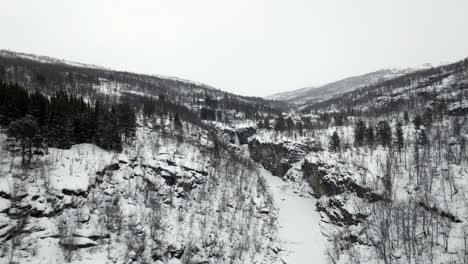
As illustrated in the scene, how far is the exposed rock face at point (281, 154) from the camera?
88062mm

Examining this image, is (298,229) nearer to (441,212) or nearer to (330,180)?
(330,180)

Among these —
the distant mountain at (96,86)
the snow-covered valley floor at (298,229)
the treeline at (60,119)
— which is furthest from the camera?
the distant mountain at (96,86)

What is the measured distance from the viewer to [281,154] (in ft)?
296

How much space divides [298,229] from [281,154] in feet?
118

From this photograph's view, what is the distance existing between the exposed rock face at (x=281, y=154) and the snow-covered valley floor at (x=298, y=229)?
11.4 meters

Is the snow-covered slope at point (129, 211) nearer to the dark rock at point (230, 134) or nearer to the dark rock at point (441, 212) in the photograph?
the dark rock at point (441, 212)

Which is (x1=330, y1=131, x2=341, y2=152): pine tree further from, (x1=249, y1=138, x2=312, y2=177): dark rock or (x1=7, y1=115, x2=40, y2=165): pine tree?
(x1=7, y1=115, x2=40, y2=165): pine tree

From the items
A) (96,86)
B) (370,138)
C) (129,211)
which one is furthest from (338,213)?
(96,86)

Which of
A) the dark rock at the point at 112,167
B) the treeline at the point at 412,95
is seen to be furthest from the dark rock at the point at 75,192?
the treeline at the point at 412,95

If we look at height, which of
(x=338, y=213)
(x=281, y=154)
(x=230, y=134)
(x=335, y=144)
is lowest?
(x=338, y=213)

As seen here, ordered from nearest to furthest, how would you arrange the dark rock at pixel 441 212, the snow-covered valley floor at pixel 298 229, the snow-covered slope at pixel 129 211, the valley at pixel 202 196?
the snow-covered slope at pixel 129 211 < the valley at pixel 202 196 < the dark rock at pixel 441 212 < the snow-covered valley floor at pixel 298 229

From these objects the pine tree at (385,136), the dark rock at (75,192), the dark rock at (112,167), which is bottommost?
the dark rock at (75,192)

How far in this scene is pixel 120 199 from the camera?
40.8 meters

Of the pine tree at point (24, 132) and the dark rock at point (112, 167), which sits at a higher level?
the pine tree at point (24, 132)
